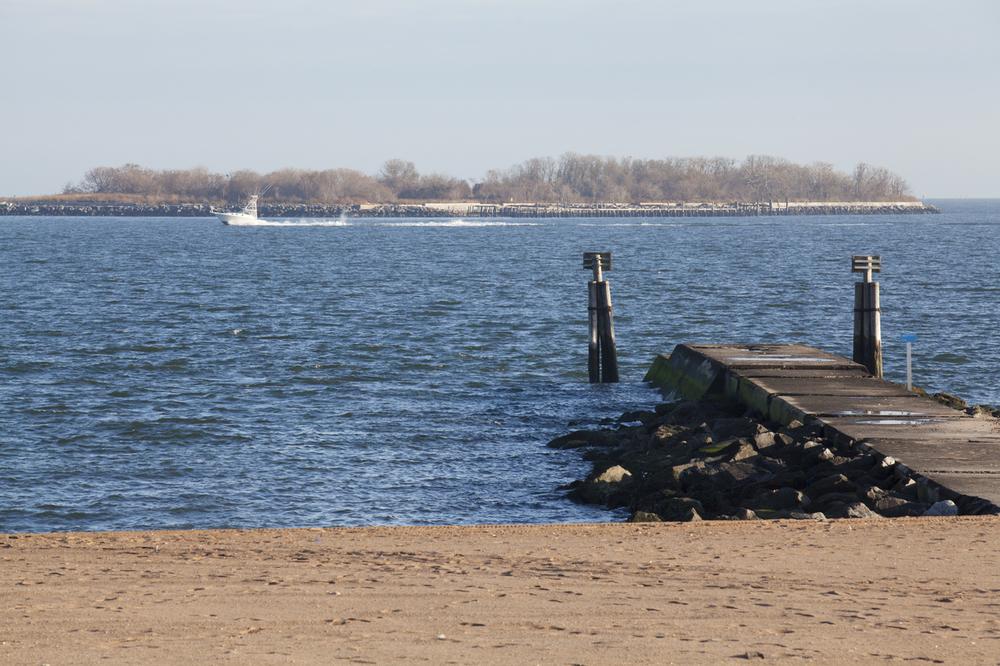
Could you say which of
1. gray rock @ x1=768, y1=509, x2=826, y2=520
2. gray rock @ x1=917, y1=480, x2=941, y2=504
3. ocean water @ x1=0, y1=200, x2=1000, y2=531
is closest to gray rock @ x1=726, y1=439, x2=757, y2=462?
ocean water @ x1=0, y1=200, x2=1000, y2=531

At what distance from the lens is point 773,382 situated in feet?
69.6

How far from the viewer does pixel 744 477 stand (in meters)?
15.5

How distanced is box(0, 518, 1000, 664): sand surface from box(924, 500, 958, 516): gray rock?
0.55 meters

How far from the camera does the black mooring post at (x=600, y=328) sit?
2750 centimetres

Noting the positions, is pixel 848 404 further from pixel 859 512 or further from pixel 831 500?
pixel 859 512

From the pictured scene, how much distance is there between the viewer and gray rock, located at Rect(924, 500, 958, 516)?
40.8ft

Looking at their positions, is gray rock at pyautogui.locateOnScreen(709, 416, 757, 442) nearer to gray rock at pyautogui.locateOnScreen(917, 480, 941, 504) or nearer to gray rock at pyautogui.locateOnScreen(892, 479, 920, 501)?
gray rock at pyautogui.locateOnScreen(892, 479, 920, 501)

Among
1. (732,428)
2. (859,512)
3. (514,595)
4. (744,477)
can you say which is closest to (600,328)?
(732,428)

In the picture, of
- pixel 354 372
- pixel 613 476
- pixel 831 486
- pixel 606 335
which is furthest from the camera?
pixel 354 372

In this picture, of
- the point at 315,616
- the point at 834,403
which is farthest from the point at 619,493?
the point at 315,616

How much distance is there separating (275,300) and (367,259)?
37.4m

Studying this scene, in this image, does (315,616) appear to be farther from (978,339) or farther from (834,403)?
(978,339)

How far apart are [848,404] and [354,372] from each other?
1325cm

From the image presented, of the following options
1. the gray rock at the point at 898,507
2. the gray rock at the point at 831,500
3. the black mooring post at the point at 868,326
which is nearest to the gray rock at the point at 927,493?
the gray rock at the point at 898,507
